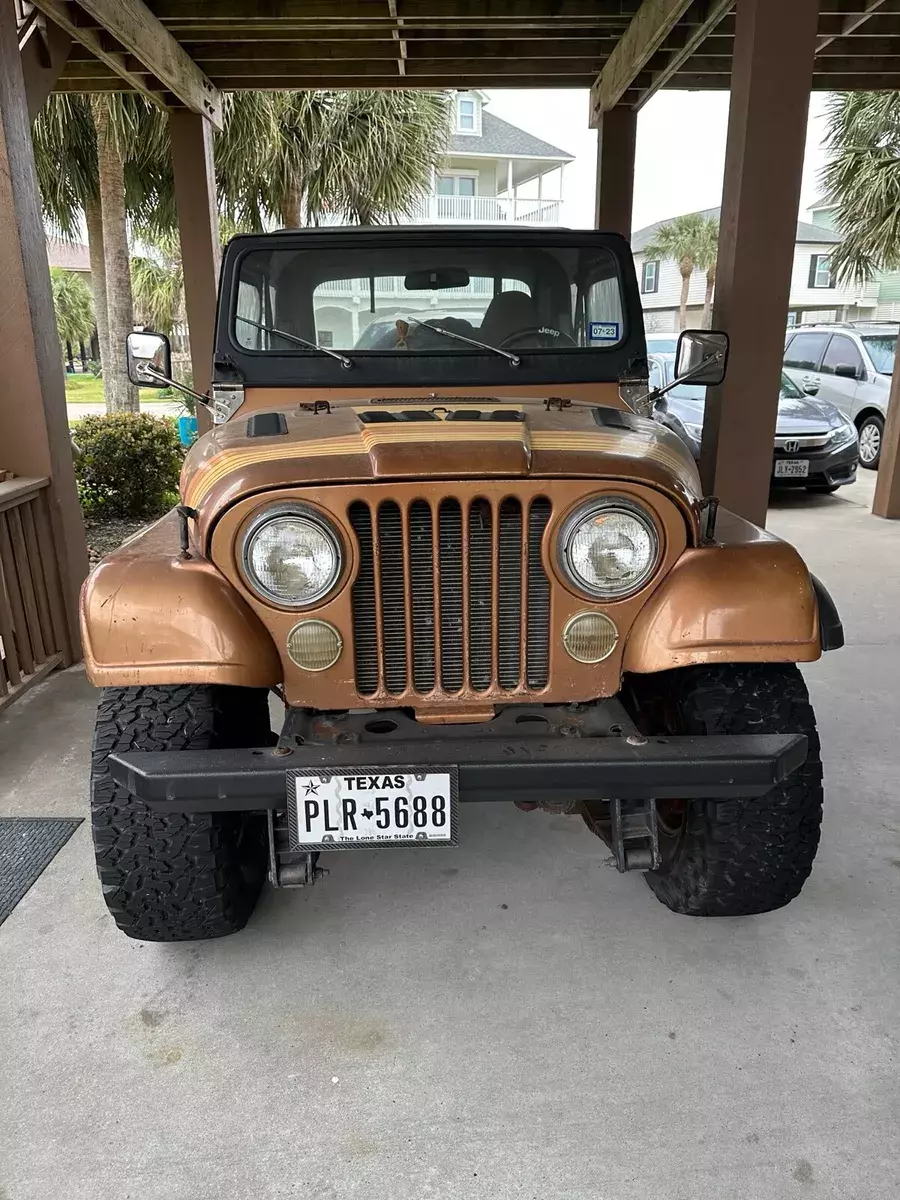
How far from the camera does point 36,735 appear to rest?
3.67m

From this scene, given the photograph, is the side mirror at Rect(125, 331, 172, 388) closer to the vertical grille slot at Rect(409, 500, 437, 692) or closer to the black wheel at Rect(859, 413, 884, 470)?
the vertical grille slot at Rect(409, 500, 437, 692)

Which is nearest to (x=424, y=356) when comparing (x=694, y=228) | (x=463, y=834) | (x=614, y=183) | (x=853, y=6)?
(x=463, y=834)

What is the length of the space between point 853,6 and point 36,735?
6480mm

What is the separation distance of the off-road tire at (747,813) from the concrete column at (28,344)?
128 inches

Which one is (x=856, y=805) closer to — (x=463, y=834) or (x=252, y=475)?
(x=463, y=834)

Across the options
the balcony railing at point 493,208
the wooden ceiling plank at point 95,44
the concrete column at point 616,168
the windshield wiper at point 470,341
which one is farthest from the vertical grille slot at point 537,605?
the balcony railing at point 493,208

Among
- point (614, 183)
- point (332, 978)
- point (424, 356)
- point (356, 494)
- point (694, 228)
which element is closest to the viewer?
point (356, 494)

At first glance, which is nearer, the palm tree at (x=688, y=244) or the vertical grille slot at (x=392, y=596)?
the vertical grille slot at (x=392, y=596)

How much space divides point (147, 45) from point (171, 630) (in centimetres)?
512

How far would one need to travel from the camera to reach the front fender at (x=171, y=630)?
6.37 feet

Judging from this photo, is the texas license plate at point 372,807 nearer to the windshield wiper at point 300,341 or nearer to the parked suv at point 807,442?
the windshield wiper at point 300,341

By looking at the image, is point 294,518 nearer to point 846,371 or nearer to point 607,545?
point 607,545

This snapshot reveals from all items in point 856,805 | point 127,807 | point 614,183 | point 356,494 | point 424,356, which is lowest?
point 856,805

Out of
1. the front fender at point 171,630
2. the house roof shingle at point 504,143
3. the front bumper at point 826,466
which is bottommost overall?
the front bumper at point 826,466
